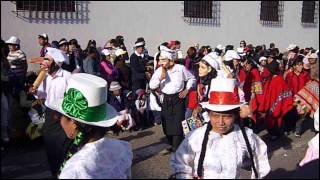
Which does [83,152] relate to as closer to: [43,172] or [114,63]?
[43,172]

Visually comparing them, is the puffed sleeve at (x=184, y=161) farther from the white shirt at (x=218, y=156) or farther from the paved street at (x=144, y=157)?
the paved street at (x=144, y=157)

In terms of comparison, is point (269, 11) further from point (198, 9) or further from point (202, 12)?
point (198, 9)

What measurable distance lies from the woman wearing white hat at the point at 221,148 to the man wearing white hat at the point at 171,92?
343 centimetres

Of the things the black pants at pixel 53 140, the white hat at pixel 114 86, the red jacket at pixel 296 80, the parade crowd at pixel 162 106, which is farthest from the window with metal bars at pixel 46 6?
the black pants at pixel 53 140

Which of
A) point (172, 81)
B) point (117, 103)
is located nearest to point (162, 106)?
point (172, 81)

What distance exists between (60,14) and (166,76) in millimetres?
5771

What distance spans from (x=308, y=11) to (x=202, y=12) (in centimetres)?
756

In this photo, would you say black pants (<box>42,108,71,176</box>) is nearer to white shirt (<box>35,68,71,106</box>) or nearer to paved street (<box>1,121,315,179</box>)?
white shirt (<box>35,68,71,106</box>)

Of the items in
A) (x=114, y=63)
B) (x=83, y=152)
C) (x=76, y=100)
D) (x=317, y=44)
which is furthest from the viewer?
(x=317, y=44)

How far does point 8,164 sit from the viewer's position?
6352 mm

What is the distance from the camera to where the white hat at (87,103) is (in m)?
2.49

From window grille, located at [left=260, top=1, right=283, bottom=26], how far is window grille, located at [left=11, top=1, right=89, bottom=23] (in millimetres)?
8987

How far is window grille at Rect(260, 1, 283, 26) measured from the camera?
18344 millimetres

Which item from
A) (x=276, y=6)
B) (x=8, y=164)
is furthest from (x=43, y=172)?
(x=276, y=6)
